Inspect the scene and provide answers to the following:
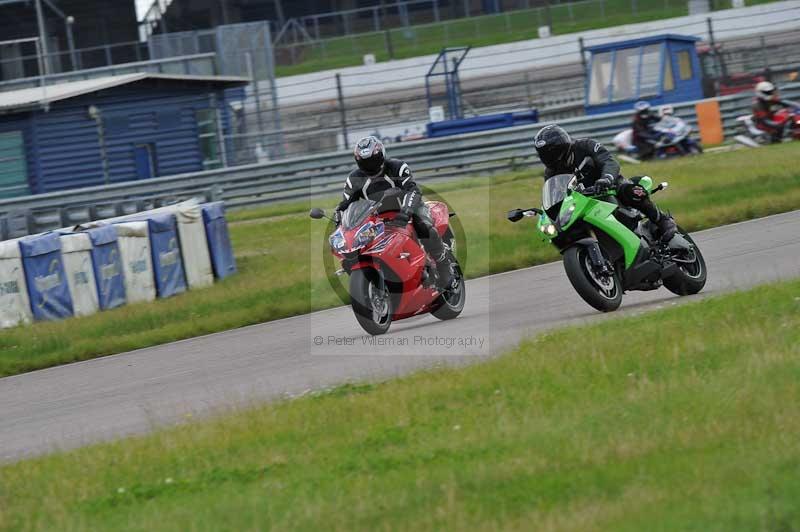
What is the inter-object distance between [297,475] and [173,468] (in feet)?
2.78

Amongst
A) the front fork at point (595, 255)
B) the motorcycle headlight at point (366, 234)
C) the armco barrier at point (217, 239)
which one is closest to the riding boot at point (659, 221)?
the front fork at point (595, 255)

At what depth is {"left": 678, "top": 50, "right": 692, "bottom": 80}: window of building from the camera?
29906 mm

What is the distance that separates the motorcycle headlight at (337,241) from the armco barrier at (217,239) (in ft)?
20.1

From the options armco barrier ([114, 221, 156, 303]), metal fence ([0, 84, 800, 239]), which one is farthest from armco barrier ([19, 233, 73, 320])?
metal fence ([0, 84, 800, 239])

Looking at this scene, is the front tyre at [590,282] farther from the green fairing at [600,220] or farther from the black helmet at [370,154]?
the black helmet at [370,154]

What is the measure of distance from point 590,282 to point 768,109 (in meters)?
16.4

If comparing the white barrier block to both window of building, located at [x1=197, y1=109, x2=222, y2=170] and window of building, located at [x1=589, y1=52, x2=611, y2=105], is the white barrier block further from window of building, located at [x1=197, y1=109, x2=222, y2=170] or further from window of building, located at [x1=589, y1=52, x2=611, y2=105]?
window of building, located at [x1=197, y1=109, x2=222, y2=170]

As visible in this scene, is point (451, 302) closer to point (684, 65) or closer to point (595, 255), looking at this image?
point (595, 255)

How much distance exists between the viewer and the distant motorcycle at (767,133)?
2473cm

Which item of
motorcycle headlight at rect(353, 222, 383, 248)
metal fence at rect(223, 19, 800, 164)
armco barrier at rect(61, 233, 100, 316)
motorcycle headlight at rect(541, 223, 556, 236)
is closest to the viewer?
motorcycle headlight at rect(541, 223, 556, 236)

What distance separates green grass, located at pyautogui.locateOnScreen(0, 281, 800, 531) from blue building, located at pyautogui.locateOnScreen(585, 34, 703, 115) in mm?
21760

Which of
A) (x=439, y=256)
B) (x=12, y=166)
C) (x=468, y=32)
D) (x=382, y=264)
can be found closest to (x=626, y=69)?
(x=12, y=166)

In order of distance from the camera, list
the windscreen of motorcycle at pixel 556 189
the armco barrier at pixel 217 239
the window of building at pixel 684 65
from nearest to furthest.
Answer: the windscreen of motorcycle at pixel 556 189 → the armco barrier at pixel 217 239 → the window of building at pixel 684 65

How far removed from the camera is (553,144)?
9.75m
